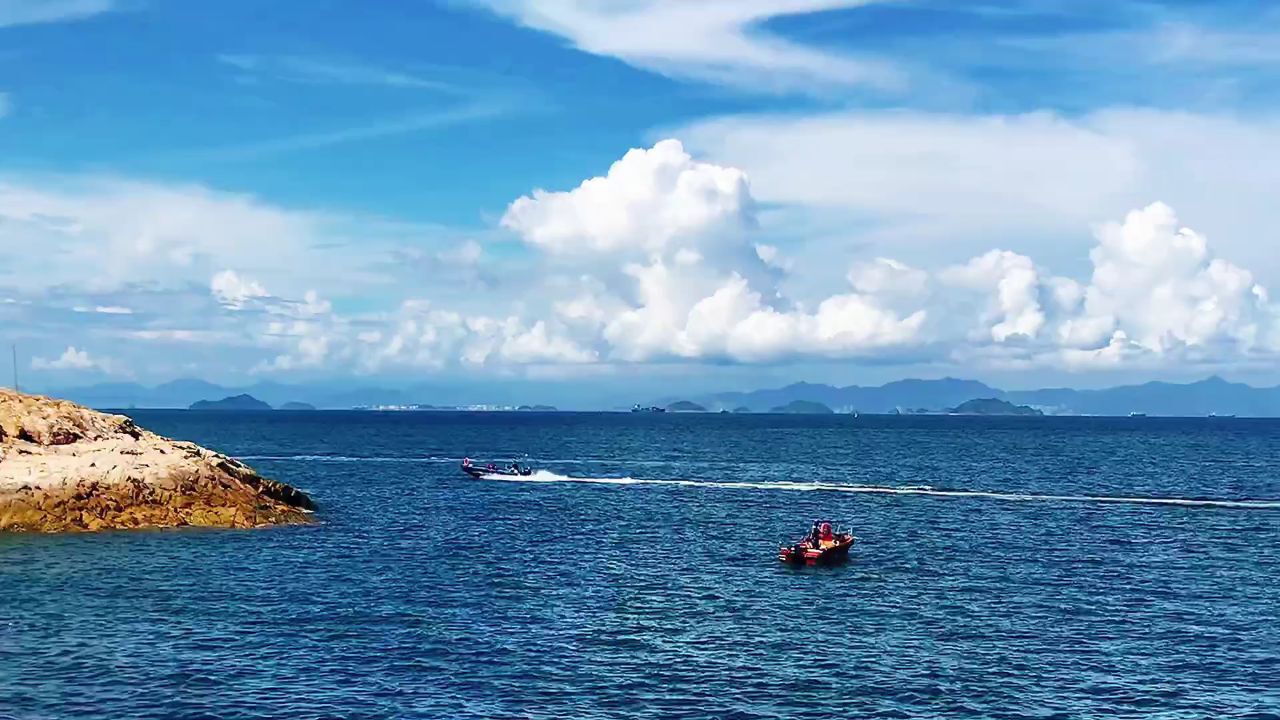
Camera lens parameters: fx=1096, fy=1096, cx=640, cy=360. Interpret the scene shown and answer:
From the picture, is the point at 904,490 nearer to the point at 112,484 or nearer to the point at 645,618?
the point at 645,618

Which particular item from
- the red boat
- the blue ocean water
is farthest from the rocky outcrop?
the red boat

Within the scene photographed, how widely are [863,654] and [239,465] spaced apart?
2488 inches

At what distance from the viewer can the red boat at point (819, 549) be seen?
72.6 meters

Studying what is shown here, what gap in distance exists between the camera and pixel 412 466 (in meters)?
169

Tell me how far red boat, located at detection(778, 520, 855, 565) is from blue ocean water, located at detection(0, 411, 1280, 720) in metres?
1.36

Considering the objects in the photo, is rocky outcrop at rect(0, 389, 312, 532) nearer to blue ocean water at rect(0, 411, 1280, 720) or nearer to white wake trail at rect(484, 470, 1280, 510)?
blue ocean water at rect(0, 411, 1280, 720)

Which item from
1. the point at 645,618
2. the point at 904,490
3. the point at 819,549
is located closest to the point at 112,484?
the point at 645,618

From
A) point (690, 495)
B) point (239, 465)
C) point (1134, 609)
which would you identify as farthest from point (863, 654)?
point (690, 495)

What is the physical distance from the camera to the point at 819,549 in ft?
238

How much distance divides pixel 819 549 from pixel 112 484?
5282 cm

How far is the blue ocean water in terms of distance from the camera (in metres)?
42.3

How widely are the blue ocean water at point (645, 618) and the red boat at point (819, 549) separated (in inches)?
53.7

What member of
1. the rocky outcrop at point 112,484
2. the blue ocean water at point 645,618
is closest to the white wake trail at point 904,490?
the blue ocean water at point 645,618

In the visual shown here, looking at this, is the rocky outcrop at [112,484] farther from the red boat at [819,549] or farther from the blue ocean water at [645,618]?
the red boat at [819,549]
